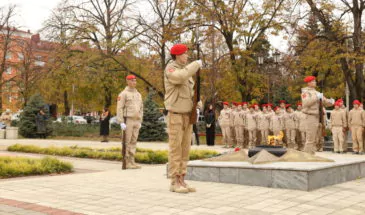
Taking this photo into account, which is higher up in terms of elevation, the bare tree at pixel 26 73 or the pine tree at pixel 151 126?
the bare tree at pixel 26 73

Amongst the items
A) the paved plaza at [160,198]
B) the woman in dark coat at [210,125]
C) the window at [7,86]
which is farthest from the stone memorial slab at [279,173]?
the window at [7,86]

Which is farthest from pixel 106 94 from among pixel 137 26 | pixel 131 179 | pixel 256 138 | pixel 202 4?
pixel 131 179

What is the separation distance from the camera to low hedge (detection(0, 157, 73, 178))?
31.6 ft

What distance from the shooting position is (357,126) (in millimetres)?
16547

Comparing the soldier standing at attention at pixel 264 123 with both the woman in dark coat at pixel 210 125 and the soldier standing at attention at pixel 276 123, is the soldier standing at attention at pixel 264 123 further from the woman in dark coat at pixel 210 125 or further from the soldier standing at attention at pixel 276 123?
the woman in dark coat at pixel 210 125

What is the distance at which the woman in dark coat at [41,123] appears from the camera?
1135 inches

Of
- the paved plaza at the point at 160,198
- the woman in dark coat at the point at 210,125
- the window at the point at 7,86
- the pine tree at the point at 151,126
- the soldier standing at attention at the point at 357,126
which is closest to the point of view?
the paved plaza at the point at 160,198

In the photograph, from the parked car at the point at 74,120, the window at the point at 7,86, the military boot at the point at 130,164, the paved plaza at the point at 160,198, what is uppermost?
the window at the point at 7,86

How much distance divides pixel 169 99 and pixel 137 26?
2762 centimetres

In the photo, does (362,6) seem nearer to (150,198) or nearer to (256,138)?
(256,138)

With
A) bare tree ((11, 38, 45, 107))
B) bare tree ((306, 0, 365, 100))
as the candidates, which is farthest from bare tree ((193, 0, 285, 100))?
bare tree ((11, 38, 45, 107))

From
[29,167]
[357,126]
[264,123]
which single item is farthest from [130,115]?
[264,123]

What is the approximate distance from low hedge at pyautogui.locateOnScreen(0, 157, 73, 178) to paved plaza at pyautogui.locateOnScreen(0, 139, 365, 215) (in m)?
1.52

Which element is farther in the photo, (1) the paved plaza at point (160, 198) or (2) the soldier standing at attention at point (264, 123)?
(2) the soldier standing at attention at point (264, 123)
